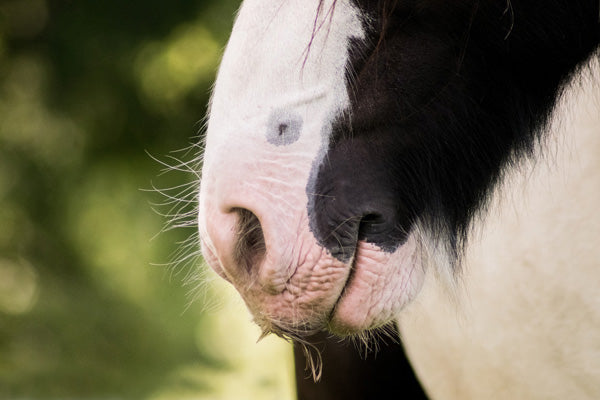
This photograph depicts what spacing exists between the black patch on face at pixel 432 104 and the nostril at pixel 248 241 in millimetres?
34

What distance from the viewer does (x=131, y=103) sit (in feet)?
6.55

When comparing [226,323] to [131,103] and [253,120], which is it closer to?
[131,103]

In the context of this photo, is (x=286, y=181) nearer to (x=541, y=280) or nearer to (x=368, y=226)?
(x=368, y=226)

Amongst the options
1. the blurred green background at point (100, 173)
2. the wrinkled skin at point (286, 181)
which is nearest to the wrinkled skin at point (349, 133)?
the wrinkled skin at point (286, 181)

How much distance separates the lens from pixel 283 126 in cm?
41

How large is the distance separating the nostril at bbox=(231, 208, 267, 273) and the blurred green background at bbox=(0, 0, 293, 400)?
149 cm

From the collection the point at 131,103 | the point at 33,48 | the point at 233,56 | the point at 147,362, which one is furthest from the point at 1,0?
the point at 233,56

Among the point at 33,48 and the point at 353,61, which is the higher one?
the point at 33,48

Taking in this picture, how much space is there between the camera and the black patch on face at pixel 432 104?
42 centimetres

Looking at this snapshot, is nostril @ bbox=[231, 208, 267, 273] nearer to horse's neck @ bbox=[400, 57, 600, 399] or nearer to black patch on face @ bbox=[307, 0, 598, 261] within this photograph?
black patch on face @ bbox=[307, 0, 598, 261]

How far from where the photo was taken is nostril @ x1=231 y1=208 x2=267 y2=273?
404 mm

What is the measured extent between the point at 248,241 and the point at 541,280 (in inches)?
11.2

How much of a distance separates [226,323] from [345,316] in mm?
1496

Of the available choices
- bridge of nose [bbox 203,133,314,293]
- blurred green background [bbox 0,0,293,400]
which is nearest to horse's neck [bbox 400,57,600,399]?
bridge of nose [bbox 203,133,314,293]
